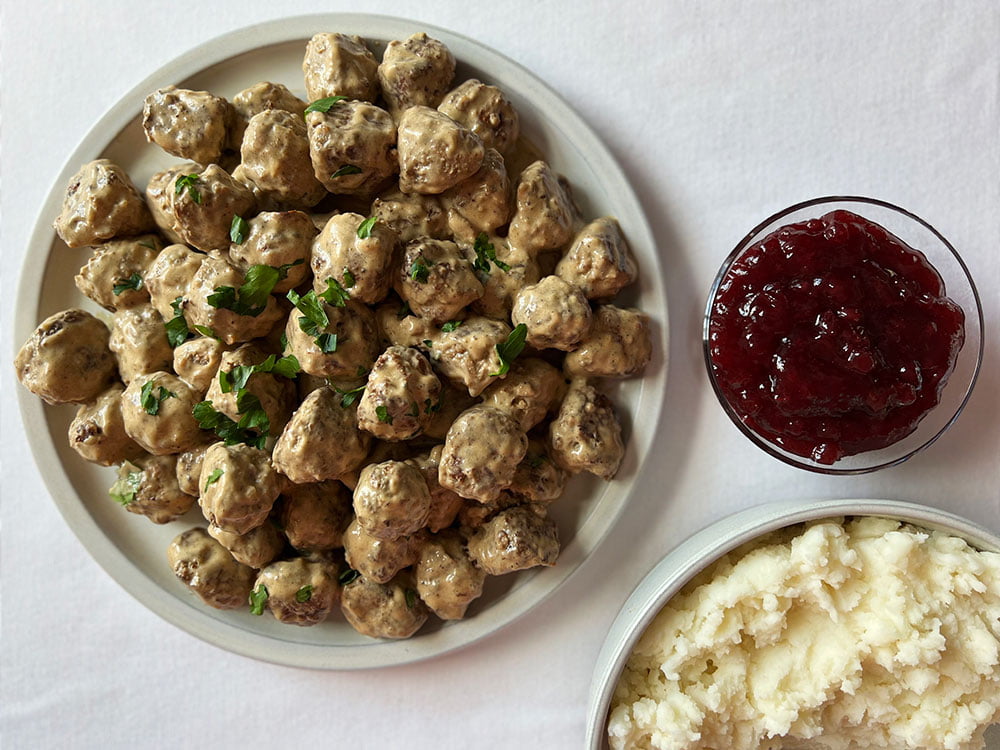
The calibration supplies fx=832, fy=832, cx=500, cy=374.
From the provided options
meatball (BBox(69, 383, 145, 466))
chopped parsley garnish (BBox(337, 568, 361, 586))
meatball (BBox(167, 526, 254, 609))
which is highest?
meatball (BBox(69, 383, 145, 466))

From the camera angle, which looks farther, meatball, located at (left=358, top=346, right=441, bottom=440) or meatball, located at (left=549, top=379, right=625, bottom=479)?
meatball, located at (left=549, top=379, right=625, bottom=479)

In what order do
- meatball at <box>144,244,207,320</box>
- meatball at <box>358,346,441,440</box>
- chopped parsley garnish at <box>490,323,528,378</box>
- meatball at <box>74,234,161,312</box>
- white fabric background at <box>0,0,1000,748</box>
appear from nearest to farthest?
meatball at <box>358,346,441,440</box>, chopped parsley garnish at <box>490,323,528,378</box>, meatball at <box>144,244,207,320</box>, meatball at <box>74,234,161,312</box>, white fabric background at <box>0,0,1000,748</box>

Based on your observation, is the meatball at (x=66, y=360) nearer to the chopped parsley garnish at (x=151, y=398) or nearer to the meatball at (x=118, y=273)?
the meatball at (x=118, y=273)

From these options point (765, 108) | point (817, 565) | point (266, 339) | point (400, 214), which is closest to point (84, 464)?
point (266, 339)

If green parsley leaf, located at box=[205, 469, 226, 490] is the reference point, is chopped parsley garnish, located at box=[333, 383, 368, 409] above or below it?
above

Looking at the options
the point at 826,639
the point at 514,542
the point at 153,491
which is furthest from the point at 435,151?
the point at 826,639

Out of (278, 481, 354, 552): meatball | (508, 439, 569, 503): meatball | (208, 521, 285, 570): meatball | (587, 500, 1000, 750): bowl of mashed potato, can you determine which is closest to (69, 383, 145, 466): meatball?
(208, 521, 285, 570): meatball

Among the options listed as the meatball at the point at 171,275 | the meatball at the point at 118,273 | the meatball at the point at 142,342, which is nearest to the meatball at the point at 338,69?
the meatball at the point at 171,275

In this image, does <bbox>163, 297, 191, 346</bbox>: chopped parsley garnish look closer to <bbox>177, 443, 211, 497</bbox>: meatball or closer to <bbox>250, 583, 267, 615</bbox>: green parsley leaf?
<bbox>177, 443, 211, 497</bbox>: meatball

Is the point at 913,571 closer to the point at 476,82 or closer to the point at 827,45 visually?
the point at 827,45
